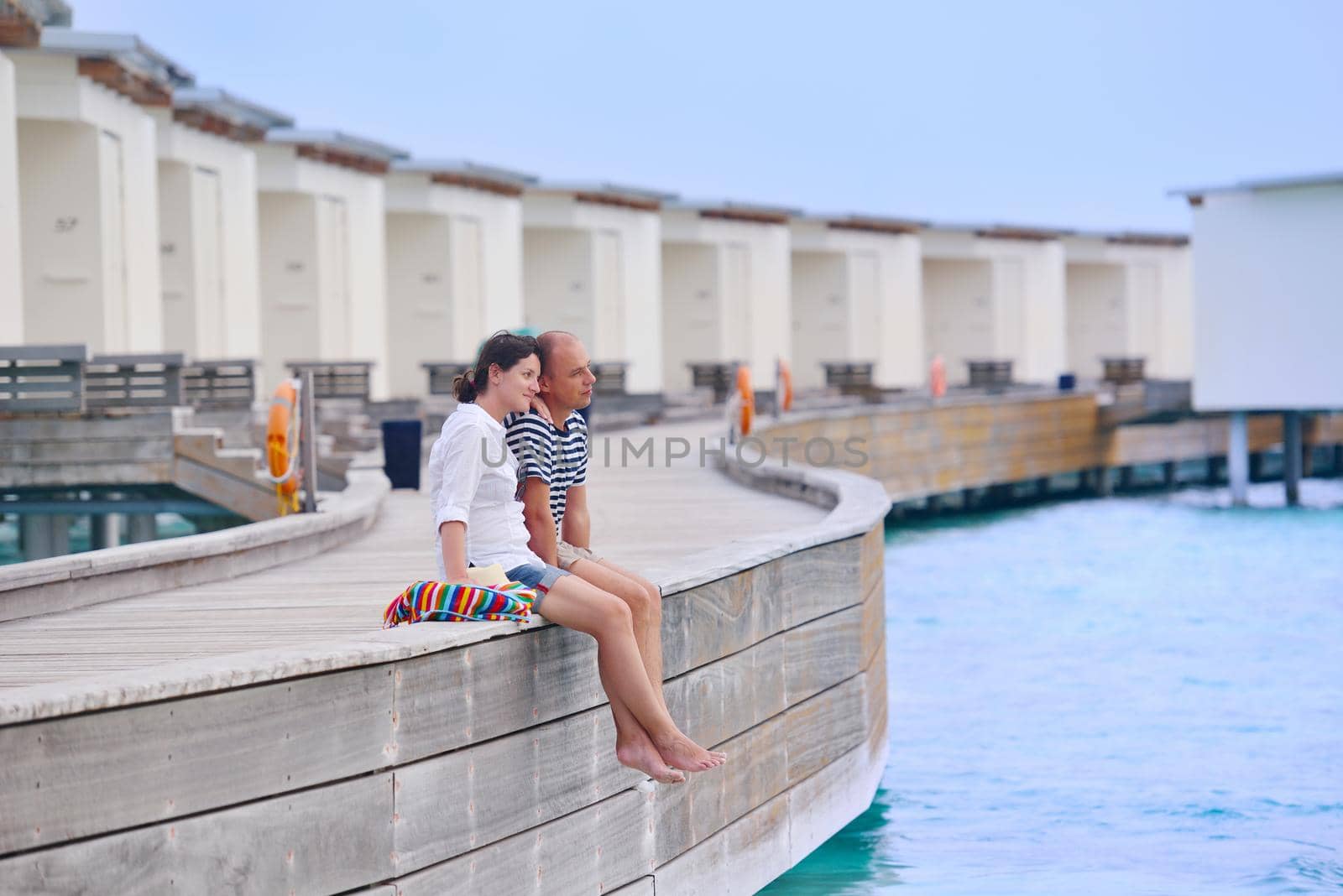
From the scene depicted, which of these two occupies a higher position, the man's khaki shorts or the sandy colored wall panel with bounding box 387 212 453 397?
the sandy colored wall panel with bounding box 387 212 453 397

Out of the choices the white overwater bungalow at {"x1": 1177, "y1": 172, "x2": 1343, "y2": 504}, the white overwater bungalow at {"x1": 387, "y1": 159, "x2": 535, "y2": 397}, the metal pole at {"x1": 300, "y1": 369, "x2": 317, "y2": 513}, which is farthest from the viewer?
the white overwater bungalow at {"x1": 387, "y1": 159, "x2": 535, "y2": 397}

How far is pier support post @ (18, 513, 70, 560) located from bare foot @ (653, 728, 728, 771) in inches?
553

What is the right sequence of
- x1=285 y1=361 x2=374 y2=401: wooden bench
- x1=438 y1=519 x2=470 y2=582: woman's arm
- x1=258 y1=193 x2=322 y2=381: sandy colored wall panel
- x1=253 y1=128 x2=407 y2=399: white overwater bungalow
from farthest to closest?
x1=258 y1=193 x2=322 y2=381: sandy colored wall panel < x1=253 y1=128 x2=407 y2=399: white overwater bungalow < x1=285 y1=361 x2=374 y2=401: wooden bench < x1=438 y1=519 x2=470 y2=582: woman's arm

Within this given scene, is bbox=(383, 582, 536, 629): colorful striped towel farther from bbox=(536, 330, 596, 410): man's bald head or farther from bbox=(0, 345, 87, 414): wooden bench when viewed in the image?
bbox=(0, 345, 87, 414): wooden bench

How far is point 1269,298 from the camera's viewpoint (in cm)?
2933

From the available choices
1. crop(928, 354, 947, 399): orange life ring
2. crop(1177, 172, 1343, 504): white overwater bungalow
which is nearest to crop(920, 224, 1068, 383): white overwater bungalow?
crop(928, 354, 947, 399): orange life ring

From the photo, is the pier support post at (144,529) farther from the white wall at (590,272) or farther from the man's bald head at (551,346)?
the white wall at (590,272)

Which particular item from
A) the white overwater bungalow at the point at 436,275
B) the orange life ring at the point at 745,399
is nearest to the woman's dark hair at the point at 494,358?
the orange life ring at the point at 745,399

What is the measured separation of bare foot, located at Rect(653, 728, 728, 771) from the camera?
5531 mm

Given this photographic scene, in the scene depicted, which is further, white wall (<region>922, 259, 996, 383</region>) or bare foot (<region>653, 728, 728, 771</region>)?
white wall (<region>922, 259, 996, 383</region>)

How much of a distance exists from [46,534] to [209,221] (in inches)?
300

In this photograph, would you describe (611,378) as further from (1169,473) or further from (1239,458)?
(1169,473)

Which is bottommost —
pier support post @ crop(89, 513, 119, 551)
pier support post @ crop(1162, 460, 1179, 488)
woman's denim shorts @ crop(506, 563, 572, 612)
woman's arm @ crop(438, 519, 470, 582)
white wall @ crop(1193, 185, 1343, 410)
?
pier support post @ crop(1162, 460, 1179, 488)

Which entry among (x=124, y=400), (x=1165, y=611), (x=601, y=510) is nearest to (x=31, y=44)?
(x=124, y=400)
